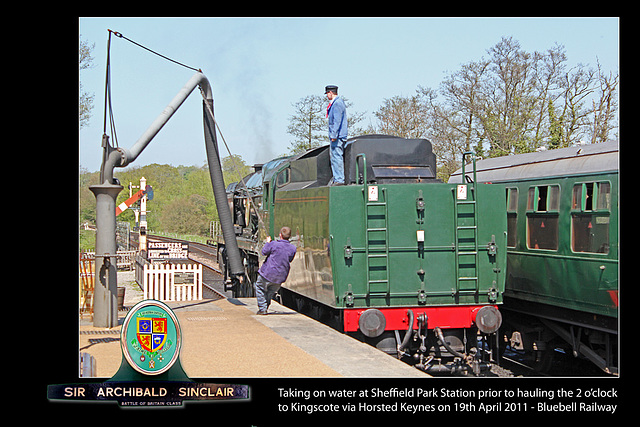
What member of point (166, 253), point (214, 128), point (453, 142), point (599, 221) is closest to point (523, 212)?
point (599, 221)

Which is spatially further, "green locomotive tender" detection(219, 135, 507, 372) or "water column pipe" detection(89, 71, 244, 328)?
"water column pipe" detection(89, 71, 244, 328)

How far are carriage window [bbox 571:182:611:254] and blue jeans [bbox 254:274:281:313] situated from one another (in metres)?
4.87

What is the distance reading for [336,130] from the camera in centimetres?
1108

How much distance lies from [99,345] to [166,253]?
61.4 feet

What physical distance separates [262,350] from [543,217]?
526 centimetres

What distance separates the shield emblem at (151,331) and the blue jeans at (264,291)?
207 inches

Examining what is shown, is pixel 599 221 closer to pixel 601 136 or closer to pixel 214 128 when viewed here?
pixel 214 128

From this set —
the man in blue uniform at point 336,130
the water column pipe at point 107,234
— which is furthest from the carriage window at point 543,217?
the water column pipe at point 107,234

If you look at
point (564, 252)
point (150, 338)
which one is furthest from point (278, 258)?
point (150, 338)

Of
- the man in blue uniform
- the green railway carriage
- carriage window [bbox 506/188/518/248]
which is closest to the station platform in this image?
the man in blue uniform

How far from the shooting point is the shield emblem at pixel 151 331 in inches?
250

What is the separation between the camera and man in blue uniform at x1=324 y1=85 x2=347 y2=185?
1103 cm

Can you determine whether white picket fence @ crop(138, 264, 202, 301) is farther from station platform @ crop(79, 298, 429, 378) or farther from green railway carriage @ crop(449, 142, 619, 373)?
green railway carriage @ crop(449, 142, 619, 373)

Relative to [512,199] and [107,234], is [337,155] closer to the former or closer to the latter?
[512,199]
